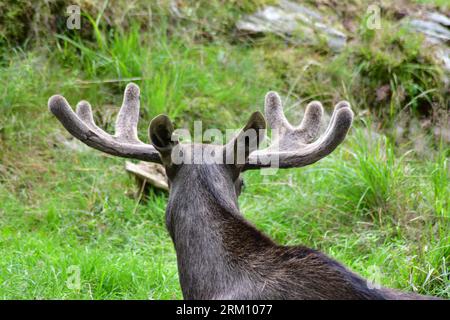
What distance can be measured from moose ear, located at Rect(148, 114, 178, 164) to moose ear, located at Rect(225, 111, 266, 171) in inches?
9.9

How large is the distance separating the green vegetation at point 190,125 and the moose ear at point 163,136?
1.21m


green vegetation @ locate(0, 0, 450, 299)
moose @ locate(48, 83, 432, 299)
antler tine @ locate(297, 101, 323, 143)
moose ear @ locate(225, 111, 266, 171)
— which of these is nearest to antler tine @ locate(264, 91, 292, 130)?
antler tine @ locate(297, 101, 323, 143)

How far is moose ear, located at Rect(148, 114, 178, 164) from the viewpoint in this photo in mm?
3461

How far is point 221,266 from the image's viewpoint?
3402mm

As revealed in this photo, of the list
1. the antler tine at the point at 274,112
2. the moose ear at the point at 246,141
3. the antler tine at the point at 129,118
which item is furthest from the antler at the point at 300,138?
the antler tine at the point at 129,118

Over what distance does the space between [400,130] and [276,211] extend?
73.1 inches

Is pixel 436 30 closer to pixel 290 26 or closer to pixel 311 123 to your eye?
pixel 290 26

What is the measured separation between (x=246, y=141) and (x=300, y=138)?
66 cm

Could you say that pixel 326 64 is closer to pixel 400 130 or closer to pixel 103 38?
pixel 400 130

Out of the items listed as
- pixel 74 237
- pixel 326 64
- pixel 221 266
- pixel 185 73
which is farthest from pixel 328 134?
pixel 326 64

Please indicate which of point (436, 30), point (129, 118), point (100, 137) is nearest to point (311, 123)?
point (129, 118)

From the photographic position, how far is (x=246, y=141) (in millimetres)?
3549
